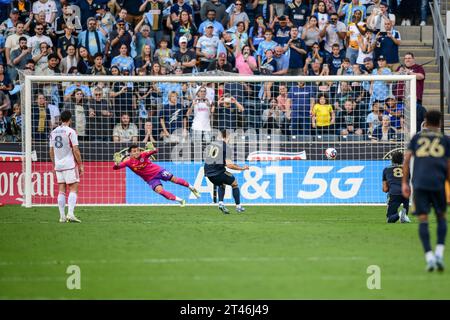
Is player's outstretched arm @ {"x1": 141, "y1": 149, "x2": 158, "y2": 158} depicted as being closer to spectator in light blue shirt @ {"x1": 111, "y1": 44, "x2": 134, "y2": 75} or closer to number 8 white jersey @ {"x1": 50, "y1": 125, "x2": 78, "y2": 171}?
number 8 white jersey @ {"x1": 50, "y1": 125, "x2": 78, "y2": 171}

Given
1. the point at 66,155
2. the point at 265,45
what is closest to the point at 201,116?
the point at 265,45

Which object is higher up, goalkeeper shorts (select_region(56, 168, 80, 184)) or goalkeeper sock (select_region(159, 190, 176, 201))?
goalkeeper shorts (select_region(56, 168, 80, 184))

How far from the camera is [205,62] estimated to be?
2642 centimetres

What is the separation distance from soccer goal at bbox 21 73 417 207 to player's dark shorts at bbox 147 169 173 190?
5.26 feet

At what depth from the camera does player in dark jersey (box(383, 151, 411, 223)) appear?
18.8 metres

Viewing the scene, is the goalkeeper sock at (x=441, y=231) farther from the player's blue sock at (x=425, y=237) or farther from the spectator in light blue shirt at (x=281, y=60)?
the spectator in light blue shirt at (x=281, y=60)

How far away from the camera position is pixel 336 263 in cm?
1291

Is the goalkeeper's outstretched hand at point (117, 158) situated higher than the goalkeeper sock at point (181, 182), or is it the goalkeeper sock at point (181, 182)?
the goalkeeper's outstretched hand at point (117, 158)

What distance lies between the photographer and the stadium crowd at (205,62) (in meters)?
24.2

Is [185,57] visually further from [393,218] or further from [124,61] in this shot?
[393,218]

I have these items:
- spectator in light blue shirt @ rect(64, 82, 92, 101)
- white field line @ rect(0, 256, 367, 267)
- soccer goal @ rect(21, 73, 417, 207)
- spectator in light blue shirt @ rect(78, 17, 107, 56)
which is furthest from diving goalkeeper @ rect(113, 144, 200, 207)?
white field line @ rect(0, 256, 367, 267)

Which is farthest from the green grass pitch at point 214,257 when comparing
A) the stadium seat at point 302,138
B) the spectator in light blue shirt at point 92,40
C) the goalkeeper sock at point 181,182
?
the spectator in light blue shirt at point 92,40

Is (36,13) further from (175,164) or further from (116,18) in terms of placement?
(175,164)

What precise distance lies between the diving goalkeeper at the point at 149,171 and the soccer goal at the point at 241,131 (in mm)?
1611
